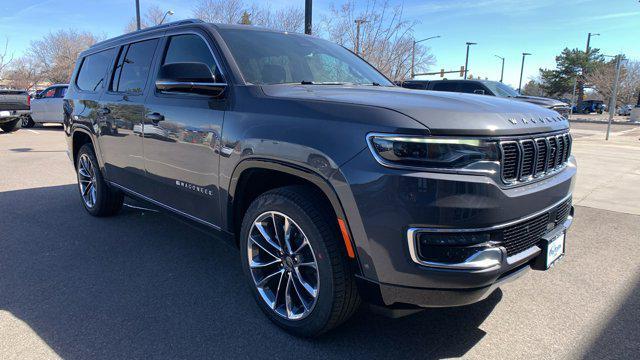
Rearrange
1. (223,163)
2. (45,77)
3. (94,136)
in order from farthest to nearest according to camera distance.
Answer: (45,77)
(94,136)
(223,163)

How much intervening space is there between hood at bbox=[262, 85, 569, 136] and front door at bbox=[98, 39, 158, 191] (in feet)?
5.21

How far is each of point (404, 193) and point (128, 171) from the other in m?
3.04

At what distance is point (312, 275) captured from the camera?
2.64 metres

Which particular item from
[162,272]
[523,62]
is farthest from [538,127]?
[523,62]

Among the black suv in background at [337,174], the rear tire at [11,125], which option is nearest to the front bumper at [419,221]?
the black suv in background at [337,174]

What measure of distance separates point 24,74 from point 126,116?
6920 cm

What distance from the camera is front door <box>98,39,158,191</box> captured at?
3.81m

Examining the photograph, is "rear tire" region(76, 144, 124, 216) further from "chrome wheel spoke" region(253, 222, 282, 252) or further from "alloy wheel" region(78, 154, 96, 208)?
"chrome wheel spoke" region(253, 222, 282, 252)

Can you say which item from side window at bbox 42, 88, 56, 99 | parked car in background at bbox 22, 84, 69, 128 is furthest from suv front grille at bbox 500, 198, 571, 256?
side window at bbox 42, 88, 56, 99

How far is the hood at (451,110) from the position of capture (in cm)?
208

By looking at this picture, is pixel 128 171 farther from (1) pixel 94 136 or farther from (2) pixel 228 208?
(2) pixel 228 208

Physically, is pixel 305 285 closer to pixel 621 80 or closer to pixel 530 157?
pixel 530 157

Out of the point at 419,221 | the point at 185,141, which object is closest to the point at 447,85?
the point at 185,141

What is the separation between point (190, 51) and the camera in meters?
3.41
